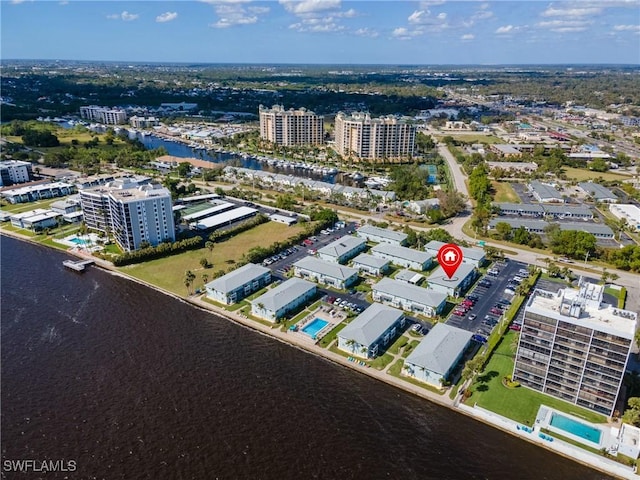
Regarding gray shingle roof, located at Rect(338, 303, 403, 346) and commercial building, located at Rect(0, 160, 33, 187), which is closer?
gray shingle roof, located at Rect(338, 303, 403, 346)

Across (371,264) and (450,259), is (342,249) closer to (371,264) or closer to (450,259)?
(371,264)

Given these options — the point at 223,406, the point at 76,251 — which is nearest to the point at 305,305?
the point at 223,406

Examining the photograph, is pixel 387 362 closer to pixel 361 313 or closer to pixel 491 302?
pixel 361 313

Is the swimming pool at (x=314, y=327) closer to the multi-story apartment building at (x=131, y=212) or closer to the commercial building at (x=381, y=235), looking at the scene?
the commercial building at (x=381, y=235)

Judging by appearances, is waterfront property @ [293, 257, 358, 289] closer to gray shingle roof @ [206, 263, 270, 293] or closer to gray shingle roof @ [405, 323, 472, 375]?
gray shingle roof @ [206, 263, 270, 293]

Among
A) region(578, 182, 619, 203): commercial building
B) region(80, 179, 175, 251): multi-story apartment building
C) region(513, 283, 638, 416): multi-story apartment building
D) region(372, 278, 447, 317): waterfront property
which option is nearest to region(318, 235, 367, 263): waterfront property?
region(372, 278, 447, 317): waterfront property

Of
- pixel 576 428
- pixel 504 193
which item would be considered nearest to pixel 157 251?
pixel 576 428

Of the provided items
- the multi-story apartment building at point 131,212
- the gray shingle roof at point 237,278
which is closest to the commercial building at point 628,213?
the gray shingle roof at point 237,278
